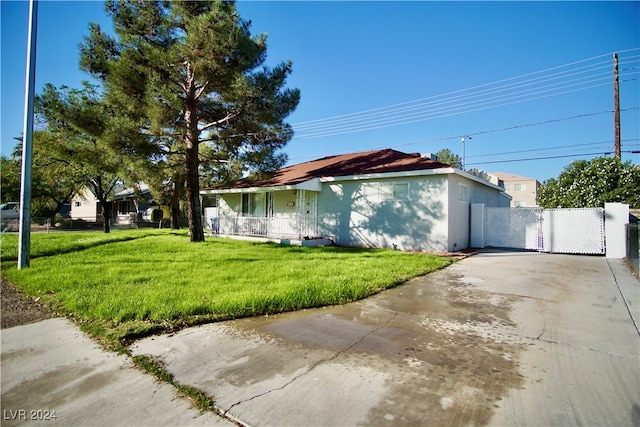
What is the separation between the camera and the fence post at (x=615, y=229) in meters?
11.0

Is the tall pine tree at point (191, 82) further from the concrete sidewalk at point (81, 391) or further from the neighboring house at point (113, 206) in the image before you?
the neighboring house at point (113, 206)

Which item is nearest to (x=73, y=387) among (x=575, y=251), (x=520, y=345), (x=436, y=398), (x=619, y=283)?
(x=436, y=398)

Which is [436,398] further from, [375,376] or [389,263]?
[389,263]

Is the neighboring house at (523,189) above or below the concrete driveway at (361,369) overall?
above

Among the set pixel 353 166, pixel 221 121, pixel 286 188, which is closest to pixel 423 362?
pixel 286 188

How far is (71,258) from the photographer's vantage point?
932cm

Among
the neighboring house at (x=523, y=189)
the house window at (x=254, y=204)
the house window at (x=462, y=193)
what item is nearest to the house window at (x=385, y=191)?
the house window at (x=462, y=193)

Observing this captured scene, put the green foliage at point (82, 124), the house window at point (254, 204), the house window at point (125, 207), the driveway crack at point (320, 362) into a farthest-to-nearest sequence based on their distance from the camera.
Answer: the house window at point (125, 207) → the house window at point (254, 204) → the green foliage at point (82, 124) → the driveway crack at point (320, 362)

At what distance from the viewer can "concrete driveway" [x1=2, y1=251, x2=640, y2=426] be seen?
7.73 ft

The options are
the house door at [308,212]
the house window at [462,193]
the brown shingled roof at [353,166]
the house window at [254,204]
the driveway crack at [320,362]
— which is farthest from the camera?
the house window at [254,204]

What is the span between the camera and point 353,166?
15508 mm

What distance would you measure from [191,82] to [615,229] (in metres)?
16.3

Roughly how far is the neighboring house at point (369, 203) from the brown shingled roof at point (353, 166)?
1.7 inches

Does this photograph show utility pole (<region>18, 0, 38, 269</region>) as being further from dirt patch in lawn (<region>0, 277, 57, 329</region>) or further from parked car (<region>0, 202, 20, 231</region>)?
parked car (<region>0, 202, 20, 231</region>)
